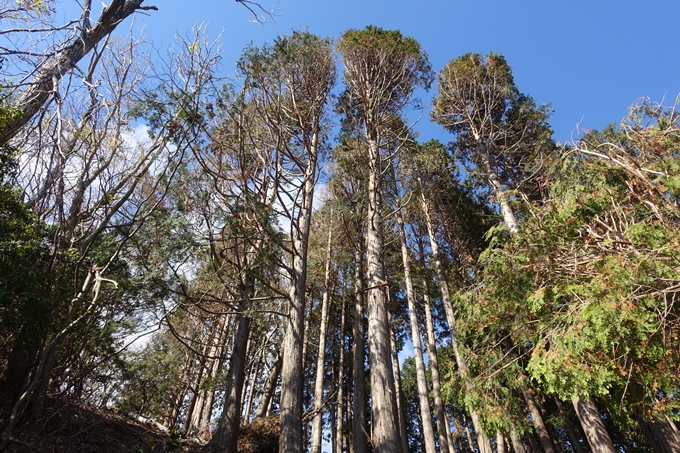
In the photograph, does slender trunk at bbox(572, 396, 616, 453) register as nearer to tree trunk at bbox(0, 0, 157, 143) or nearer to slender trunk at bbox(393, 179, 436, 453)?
slender trunk at bbox(393, 179, 436, 453)

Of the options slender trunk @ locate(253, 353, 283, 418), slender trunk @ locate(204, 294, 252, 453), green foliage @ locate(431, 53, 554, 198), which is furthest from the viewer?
green foliage @ locate(431, 53, 554, 198)

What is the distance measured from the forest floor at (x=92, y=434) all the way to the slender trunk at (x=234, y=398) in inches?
24.9

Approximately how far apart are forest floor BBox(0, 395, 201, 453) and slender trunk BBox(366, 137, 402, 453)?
Result: 3624 mm

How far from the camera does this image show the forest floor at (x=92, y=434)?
5.00 meters

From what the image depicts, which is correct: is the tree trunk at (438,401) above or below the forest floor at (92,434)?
above

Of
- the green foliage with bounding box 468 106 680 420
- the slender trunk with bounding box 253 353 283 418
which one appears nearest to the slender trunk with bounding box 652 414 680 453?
the green foliage with bounding box 468 106 680 420

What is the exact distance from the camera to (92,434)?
5.74 meters

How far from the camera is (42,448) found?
4.63m

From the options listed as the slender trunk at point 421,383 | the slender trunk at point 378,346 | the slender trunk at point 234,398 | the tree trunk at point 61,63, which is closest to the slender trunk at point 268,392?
the slender trunk at point 234,398

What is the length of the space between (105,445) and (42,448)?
1160mm

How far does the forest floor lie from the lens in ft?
16.4

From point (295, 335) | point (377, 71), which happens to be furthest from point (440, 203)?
point (295, 335)

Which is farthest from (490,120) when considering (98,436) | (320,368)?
(98,436)

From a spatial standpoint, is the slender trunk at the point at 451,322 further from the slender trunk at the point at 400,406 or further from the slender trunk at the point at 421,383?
the slender trunk at the point at 400,406
